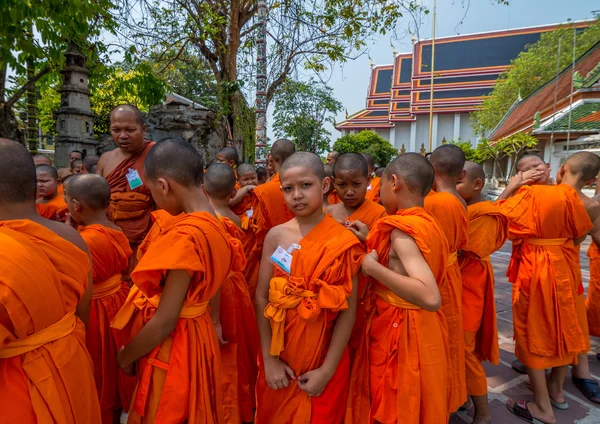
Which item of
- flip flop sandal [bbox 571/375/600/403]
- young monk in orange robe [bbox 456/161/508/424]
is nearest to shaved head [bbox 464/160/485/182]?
young monk in orange robe [bbox 456/161/508/424]

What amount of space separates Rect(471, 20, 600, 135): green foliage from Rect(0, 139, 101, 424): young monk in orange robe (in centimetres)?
2436

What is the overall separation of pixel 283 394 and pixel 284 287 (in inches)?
23.8

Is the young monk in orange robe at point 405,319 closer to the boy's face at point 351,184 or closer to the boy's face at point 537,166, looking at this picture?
the boy's face at point 351,184

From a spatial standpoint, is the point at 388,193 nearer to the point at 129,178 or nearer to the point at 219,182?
the point at 219,182

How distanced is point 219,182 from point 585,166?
3.06 metres

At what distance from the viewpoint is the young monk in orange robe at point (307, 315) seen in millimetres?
1901

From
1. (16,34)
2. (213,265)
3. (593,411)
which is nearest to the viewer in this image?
(213,265)

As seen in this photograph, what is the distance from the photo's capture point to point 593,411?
285cm

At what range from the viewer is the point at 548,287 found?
2881 mm

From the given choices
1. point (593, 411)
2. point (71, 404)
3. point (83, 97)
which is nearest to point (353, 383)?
point (71, 404)

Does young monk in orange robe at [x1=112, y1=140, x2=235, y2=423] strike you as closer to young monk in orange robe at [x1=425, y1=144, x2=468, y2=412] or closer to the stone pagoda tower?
young monk in orange robe at [x1=425, y1=144, x2=468, y2=412]

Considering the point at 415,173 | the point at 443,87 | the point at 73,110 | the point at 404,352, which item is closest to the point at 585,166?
the point at 415,173

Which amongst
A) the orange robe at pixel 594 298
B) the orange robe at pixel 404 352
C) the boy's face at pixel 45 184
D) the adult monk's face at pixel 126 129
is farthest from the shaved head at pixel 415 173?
the boy's face at pixel 45 184

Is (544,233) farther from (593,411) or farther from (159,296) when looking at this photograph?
(159,296)
